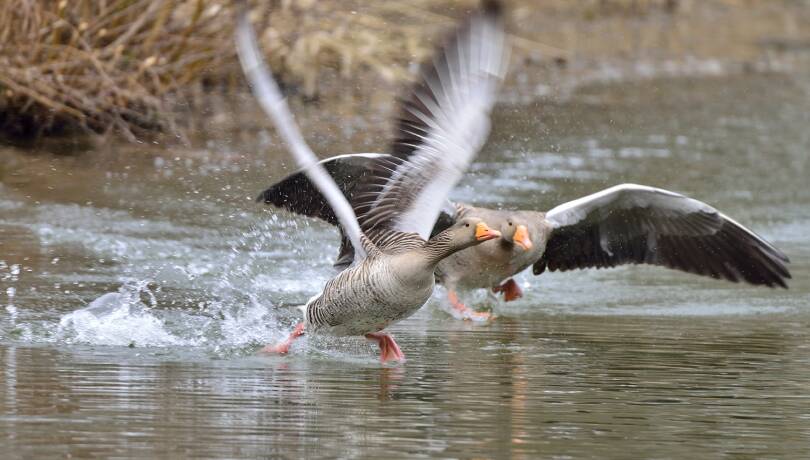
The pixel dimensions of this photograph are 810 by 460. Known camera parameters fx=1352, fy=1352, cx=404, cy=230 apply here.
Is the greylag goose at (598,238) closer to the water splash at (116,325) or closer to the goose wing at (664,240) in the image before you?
the goose wing at (664,240)

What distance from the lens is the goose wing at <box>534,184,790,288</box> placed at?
9.07 meters

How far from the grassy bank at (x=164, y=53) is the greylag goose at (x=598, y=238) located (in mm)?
3925

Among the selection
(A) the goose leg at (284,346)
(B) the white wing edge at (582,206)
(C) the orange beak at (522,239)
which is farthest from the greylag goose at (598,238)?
(A) the goose leg at (284,346)

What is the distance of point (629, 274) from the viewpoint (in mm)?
10641

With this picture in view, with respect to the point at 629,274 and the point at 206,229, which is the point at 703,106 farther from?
the point at 206,229

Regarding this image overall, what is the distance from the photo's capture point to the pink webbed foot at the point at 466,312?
8.67 m

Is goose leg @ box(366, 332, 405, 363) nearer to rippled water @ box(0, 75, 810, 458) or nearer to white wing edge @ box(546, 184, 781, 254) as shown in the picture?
rippled water @ box(0, 75, 810, 458)

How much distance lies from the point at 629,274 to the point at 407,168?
413 cm

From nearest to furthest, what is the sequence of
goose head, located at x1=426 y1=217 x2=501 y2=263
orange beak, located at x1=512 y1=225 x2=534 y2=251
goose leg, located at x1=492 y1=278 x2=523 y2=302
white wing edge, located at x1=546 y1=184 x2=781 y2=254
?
1. goose head, located at x1=426 y1=217 x2=501 y2=263
2. orange beak, located at x1=512 y1=225 x2=534 y2=251
3. white wing edge, located at x1=546 y1=184 x2=781 y2=254
4. goose leg, located at x1=492 y1=278 x2=523 y2=302

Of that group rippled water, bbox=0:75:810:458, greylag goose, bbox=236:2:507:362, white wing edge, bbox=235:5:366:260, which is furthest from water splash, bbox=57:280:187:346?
white wing edge, bbox=235:5:366:260

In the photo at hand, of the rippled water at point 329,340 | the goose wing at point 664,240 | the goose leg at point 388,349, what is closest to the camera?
the rippled water at point 329,340

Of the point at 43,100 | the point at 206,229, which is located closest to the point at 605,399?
the point at 206,229

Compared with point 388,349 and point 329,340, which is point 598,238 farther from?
point 388,349

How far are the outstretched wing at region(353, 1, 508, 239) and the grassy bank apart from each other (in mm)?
5786
